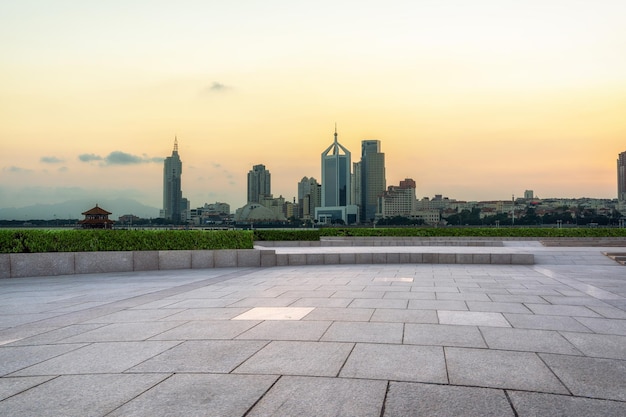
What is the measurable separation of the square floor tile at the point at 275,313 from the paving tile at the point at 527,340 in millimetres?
2947

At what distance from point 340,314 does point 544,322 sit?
10.5 feet

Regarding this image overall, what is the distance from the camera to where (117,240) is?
16766 mm

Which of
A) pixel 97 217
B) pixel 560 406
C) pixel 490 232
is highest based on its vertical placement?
pixel 97 217

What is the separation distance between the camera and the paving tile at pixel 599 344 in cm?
561

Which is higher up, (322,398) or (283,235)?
(283,235)

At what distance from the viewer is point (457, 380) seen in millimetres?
4562

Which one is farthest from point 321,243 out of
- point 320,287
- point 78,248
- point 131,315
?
point 131,315

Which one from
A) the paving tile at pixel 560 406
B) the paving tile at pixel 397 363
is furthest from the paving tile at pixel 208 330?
the paving tile at pixel 560 406

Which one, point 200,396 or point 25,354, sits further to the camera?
point 25,354

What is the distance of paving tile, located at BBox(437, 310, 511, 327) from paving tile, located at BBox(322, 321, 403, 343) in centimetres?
94

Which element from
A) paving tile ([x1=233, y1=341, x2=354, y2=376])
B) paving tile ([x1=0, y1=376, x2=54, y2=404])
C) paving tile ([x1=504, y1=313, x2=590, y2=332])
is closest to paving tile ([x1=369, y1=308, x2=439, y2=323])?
paving tile ([x1=504, y1=313, x2=590, y2=332])

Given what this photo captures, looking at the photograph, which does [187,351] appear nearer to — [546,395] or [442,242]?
[546,395]

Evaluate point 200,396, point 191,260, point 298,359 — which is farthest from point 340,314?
point 191,260

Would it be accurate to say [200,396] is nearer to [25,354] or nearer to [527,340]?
[25,354]
